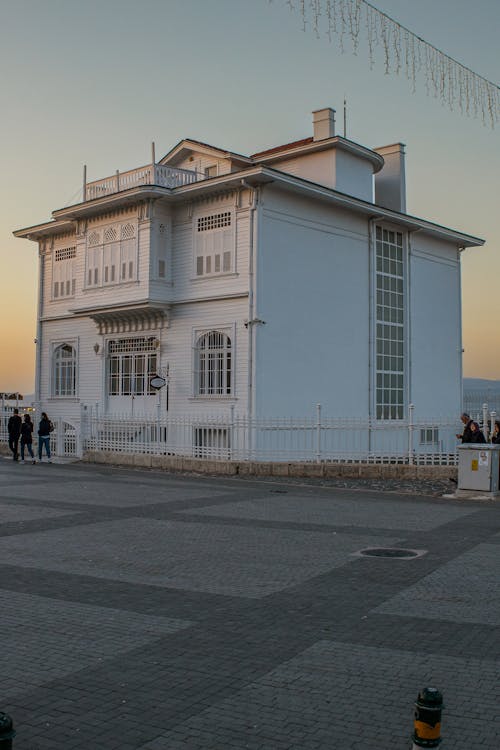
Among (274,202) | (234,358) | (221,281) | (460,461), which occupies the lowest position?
(460,461)

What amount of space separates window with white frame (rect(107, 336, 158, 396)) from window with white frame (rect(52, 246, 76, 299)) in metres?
3.71

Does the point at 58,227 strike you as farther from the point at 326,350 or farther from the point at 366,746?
the point at 366,746

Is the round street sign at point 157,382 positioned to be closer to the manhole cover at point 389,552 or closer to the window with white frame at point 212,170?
the window with white frame at point 212,170

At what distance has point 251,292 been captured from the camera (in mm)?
23812

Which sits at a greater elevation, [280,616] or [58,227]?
[58,227]

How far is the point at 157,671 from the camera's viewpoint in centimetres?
540

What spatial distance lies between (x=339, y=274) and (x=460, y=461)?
11.7 m

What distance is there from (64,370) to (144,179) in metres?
8.82

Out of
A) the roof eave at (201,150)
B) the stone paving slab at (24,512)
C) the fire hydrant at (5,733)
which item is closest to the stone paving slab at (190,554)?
the stone paving slab at (24,512)

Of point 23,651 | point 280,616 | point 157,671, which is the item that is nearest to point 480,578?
point 280,616

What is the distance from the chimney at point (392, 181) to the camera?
107ft

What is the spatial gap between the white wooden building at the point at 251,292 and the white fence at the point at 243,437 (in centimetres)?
83

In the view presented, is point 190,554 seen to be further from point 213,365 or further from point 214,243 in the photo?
point 214,243

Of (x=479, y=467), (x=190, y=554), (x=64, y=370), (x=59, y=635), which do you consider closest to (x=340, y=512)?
(x=479, y=467)
